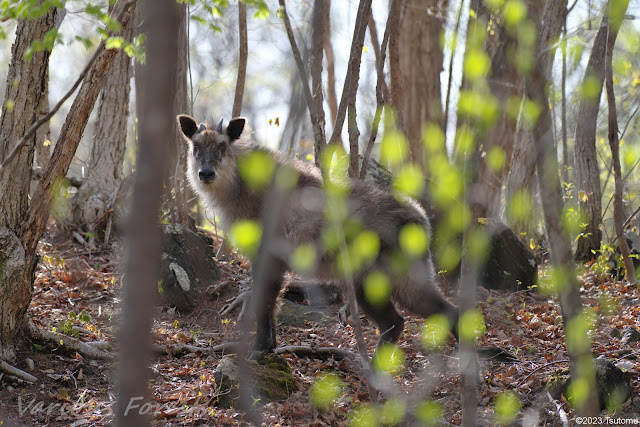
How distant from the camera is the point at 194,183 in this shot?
6934 millimetres

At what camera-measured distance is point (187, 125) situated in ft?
22.2

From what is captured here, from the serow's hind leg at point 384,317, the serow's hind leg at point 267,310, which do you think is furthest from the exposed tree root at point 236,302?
the serow's hind leg at point 384,317

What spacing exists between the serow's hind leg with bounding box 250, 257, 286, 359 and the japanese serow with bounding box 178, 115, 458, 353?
10mm

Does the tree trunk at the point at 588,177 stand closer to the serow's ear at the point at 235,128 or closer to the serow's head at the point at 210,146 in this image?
the serow's ear at the point at 235,128

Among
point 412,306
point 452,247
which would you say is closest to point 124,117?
point 452,247

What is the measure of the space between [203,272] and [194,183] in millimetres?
1551

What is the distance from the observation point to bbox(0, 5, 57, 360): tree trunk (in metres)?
5.14

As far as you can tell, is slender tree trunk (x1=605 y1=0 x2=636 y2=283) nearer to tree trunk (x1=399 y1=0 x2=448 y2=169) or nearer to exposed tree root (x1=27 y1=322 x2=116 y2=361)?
exposed tree root (x1=27 y1=322 x2=116 y2=361)

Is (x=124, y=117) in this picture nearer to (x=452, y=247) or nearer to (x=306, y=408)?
(x=452, y=247)

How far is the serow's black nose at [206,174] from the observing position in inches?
252

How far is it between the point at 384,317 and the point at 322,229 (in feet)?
3.49

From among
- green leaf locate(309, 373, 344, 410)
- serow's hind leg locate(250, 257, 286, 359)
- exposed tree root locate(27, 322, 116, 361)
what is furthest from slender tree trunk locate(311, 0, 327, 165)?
exposed tree root locate(27, 322, 116, 361)

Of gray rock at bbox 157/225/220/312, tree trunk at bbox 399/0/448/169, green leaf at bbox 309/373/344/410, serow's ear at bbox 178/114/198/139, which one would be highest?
tree trunk at bbox 399/0/448/169

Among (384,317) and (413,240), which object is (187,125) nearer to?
(413,240)
